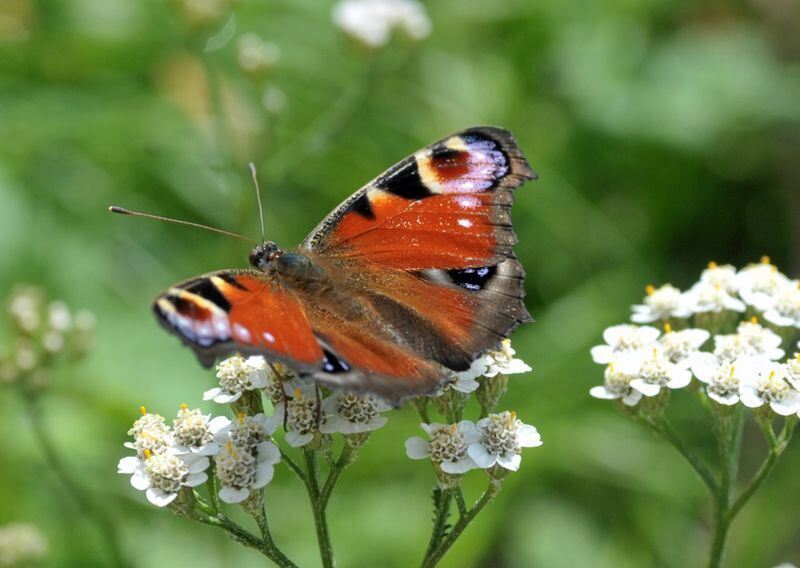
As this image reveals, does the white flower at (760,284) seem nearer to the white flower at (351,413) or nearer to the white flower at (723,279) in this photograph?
the white flower at (723,279)

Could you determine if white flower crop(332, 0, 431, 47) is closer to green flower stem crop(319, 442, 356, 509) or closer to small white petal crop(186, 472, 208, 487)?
green flower stem crop(319, 442, 356, 509)

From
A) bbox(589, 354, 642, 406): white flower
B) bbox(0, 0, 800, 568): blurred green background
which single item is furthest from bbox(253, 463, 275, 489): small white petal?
bbox(0, 0, 800, 568): blurred green background

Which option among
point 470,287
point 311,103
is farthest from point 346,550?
point 311,103

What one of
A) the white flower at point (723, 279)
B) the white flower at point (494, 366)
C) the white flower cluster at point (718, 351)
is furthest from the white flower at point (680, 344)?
the white flower at point (494, 366)

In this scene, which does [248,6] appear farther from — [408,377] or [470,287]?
[408,377]

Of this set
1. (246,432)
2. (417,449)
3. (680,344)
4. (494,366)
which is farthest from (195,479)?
(680,344)
